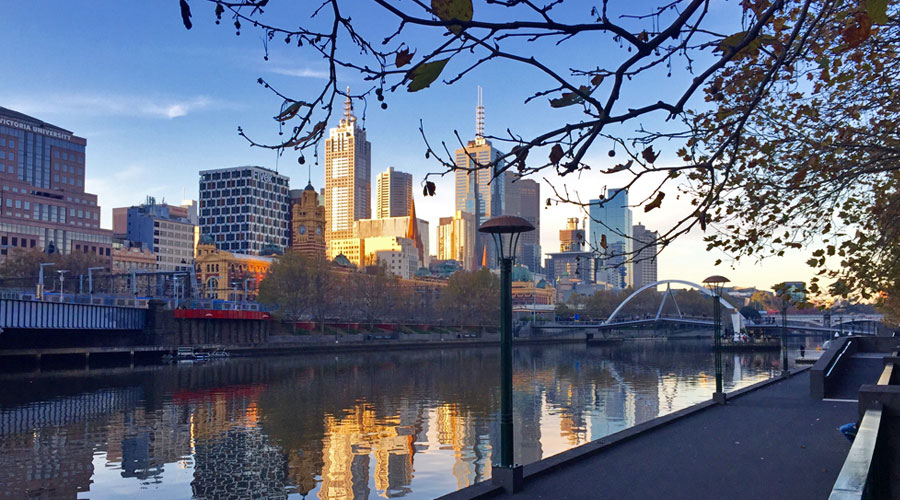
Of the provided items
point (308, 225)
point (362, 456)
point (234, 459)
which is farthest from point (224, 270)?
point (362, 456)

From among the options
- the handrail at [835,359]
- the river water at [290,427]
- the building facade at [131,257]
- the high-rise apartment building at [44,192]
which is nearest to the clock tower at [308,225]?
the building facade at [131,257]

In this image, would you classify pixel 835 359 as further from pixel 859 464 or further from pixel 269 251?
pixel 269 251

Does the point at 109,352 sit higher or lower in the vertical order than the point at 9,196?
lower

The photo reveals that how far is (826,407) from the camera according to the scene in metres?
21.4

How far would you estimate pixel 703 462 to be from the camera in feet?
44.5

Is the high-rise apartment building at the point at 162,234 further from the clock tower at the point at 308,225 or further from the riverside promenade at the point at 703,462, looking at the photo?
the riverside promenade at the point at 703,462

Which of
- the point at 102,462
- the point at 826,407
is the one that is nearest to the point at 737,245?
the point at 826,407

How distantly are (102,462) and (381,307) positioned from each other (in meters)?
94.9

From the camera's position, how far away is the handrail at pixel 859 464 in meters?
5.49

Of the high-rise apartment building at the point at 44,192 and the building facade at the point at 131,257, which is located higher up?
the high-rise apartment building at the point at 44,192

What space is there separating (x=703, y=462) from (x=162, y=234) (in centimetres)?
18000

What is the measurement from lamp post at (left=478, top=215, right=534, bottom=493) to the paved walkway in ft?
1.15

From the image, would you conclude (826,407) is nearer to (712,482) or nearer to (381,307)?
(712,482)

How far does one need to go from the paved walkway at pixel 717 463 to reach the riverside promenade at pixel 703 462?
0.05ft
